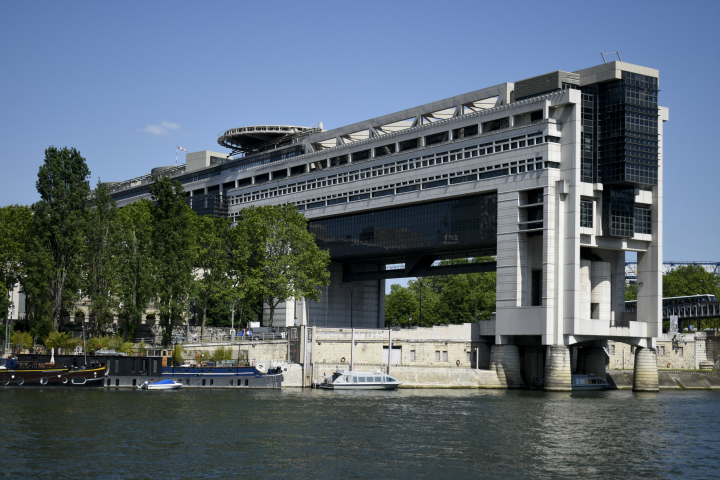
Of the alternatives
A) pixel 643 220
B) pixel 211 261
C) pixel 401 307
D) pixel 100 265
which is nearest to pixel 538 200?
pixel 643 220

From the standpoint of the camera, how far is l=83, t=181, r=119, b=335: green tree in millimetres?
99562

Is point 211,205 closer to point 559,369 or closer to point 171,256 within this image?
point 171,256

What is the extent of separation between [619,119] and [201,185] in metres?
76.7

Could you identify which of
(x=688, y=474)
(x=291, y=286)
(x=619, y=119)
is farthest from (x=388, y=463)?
(x=291, y=286)

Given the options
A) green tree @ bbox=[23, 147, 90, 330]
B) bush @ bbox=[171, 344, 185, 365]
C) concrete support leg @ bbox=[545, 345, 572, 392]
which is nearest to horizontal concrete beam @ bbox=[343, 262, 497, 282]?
concrete support leg @ bbox=[545, 345, 572, 392]

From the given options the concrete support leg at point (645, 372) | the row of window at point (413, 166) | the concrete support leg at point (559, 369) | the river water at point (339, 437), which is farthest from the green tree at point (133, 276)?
the concrete support leg at point (645, 372)

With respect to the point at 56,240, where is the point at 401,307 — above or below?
below

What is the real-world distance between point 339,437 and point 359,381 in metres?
36.5

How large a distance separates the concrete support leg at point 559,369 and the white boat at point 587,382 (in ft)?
12.4

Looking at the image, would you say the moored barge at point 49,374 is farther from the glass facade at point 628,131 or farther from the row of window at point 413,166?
the glass facade at point 628,131

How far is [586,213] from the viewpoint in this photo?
→ 9700 cm

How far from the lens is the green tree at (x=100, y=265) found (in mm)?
99562

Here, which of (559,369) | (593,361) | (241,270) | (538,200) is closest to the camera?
(559,369)

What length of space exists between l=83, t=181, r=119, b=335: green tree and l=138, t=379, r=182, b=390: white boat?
17.5 meters
